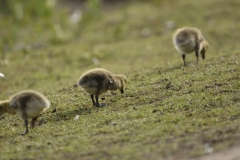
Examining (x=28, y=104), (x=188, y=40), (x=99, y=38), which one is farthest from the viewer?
(x=99, y=38)

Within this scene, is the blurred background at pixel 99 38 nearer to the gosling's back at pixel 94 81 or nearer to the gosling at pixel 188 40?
the gosling at pixel 188 40

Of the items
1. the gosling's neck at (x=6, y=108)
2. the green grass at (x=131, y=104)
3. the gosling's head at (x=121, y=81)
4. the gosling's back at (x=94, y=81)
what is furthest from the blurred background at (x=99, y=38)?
the gosling's neck at (x=6, y=108)

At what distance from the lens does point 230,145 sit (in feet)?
26.5

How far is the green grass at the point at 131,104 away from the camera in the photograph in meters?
8.56

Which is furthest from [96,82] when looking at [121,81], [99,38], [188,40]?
[99,38]

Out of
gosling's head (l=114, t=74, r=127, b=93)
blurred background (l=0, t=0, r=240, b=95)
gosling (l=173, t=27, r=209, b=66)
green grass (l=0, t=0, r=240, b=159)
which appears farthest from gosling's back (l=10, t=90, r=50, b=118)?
blurred background (l=0, t=0, r=240, b=95)

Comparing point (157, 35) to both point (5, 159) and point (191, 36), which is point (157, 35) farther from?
point (5, 159)

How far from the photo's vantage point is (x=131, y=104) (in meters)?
11.2

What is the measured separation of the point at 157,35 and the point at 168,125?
45.3 ft

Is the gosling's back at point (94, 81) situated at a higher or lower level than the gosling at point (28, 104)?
higher

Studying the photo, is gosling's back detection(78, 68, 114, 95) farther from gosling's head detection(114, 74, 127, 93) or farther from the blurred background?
the blurred background

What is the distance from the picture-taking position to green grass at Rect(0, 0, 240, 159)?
28.1 feet

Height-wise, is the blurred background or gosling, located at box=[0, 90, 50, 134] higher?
the blurred background

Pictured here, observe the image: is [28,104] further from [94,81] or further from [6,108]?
[94,81]
